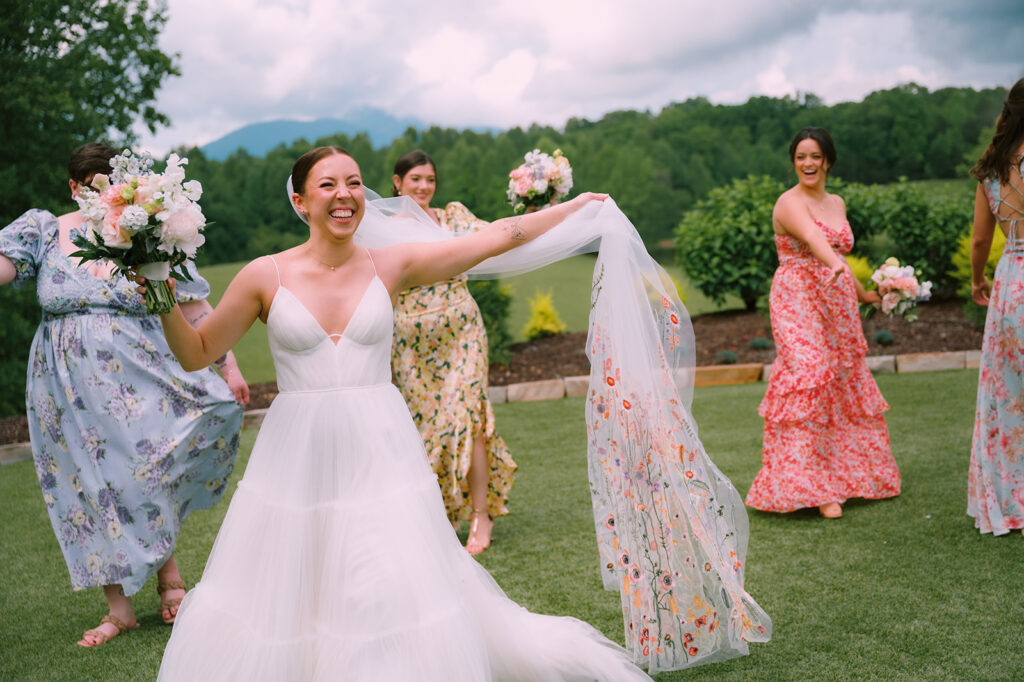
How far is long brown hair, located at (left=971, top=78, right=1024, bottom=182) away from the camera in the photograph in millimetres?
4656

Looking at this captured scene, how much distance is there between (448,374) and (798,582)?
91.4 inches

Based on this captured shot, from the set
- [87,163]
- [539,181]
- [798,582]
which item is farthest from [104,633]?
[798,582]

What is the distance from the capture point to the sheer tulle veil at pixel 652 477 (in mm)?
3559

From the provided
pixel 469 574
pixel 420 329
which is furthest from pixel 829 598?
pixel 420 329

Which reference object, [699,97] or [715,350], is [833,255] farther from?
[699,97]

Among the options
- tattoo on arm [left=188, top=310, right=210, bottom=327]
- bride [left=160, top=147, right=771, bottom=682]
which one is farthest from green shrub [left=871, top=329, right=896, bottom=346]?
tattoo on arm [left=188, top=310, right=210, bottom=327]

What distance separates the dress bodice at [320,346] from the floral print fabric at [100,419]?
5.18ft

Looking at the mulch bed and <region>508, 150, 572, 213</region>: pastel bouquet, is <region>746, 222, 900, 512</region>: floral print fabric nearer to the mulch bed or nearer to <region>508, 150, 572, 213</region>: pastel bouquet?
<region>508, 150, 572, 213</region>: pastel bouquet

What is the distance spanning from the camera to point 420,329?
18.1 feet

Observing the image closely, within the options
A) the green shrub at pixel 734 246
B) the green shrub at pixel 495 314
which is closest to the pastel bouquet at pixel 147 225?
the green shrub at pixel 495 314

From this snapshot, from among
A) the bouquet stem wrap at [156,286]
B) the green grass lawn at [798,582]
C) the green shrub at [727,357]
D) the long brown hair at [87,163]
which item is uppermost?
the long brown hair at [87,163]

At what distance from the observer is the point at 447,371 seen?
560 centimetres

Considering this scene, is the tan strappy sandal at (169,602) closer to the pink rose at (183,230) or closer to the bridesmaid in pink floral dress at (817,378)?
the pink rose at (183,230)

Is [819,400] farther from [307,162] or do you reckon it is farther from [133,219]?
[133,219]
